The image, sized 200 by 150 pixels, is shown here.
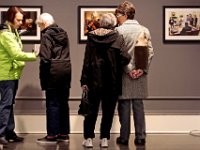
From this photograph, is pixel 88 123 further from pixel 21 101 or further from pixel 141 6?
pixel 141 6

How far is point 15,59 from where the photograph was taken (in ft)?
14.7

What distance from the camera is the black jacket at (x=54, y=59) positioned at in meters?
4.60

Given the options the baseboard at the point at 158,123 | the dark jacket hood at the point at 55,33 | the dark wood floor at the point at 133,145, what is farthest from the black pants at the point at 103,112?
the baseboard at the point at 158,123

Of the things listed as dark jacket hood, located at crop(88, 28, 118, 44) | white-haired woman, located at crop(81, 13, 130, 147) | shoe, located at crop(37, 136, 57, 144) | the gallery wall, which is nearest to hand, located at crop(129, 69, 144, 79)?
white-haired woman, located at crop(81, 13, 130, 147)

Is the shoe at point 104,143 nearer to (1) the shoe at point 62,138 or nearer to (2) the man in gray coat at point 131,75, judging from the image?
(2) the man in gray coat at point 131,75

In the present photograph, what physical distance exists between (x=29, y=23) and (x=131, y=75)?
1.57 meters

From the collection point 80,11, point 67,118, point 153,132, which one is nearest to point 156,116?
point 153,132

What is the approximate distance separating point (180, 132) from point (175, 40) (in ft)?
3.61

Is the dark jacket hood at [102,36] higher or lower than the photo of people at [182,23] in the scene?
lower

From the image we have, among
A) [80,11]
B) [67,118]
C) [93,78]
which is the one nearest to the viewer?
[93,78]

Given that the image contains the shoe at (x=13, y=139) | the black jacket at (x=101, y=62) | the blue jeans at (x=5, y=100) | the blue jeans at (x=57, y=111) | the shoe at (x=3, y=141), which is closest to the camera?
the black jacket at (x=101, y=62)

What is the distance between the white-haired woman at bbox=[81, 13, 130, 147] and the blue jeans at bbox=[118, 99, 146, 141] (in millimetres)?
222

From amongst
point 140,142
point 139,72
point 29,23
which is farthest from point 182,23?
point 29,23

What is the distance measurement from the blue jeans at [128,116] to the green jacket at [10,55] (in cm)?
103
